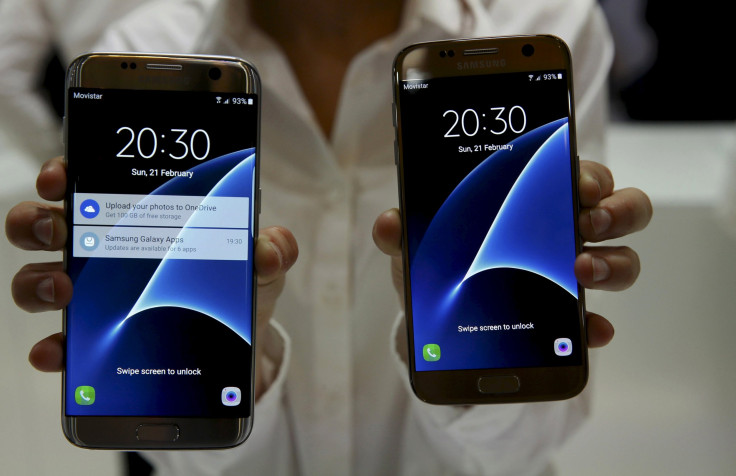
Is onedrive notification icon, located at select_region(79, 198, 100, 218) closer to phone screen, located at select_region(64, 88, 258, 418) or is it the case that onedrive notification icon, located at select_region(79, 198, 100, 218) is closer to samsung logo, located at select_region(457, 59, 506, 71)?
phone screen, located at select_region(64, 88, 258, 418)

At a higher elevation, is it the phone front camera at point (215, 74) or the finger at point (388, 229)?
the phone front camera at point (215, 74)

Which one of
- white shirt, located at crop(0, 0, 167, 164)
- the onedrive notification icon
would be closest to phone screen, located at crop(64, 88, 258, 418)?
the onedrive notification icon

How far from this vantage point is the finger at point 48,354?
0.32m

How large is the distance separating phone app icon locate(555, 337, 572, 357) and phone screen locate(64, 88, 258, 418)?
0.51 ft

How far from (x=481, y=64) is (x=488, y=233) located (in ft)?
0.29

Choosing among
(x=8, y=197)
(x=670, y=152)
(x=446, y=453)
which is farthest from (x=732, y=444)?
(x=8, y=197)

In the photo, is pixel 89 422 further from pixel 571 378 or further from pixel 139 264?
pixel 571 378

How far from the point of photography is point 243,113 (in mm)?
336

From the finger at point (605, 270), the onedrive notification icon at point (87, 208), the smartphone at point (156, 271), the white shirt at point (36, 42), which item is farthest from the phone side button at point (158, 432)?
the white shirt at point (36, 42)

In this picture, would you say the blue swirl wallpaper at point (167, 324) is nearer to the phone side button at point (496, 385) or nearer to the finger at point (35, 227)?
the finger at point (35, 227)

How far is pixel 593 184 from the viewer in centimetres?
33

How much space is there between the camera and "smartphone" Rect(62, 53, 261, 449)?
0.33 metres

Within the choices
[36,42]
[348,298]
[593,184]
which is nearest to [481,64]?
[593,184]

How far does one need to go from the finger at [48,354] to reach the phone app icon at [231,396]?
3.2 inches
